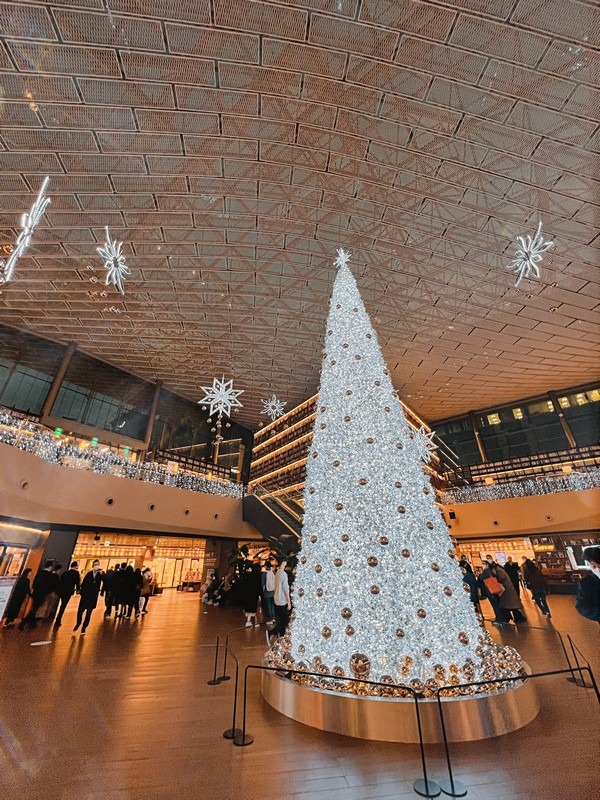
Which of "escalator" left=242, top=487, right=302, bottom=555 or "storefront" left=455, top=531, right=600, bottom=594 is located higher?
"escalator" left=242, top=487, right=302, bottom=555

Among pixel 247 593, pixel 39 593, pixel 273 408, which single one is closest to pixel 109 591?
pixel 39 593

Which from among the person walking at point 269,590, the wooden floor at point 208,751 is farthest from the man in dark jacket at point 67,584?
the person walking at point 269,590

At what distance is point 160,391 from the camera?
22.5m

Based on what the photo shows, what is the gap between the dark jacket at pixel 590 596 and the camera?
271 cm

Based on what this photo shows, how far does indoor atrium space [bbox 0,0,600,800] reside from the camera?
2934 mm

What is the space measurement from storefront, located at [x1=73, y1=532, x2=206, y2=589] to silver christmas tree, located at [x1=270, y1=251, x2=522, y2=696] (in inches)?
548

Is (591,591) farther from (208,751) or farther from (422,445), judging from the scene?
(422,445)

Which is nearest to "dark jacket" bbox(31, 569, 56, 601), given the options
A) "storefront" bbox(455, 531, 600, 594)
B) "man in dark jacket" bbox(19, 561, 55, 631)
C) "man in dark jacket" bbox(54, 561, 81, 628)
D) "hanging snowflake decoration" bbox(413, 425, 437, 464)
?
"man in dark jacket" bbox(19, 561, 55, 631)

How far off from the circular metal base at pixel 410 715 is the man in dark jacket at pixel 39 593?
7.94 meters

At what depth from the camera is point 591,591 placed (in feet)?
8.97

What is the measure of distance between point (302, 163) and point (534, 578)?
1250cm

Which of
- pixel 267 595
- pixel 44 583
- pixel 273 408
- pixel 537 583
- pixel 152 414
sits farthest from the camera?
pixel 152 414

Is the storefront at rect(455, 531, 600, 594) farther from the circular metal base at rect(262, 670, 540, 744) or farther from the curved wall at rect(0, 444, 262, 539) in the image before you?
the circular metal base at rect(262, 670, 540, 744)

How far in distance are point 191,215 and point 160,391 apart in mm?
13127
